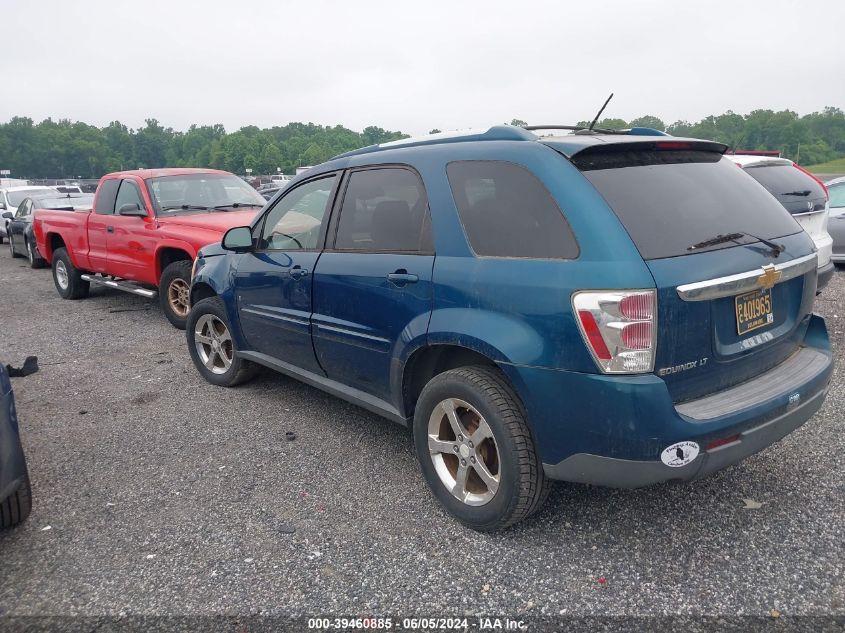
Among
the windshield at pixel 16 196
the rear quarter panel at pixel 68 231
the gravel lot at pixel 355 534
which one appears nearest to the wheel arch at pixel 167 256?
the rear quarter panel at pixel 68 231

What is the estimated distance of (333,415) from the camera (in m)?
4.73

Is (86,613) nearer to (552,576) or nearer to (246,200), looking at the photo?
(552,576)

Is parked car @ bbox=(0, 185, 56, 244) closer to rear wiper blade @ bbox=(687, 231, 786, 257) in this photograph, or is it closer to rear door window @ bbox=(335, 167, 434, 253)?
rear door window @ bbox=(335, 167, 434, 253)

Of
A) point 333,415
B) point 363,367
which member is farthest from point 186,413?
point 363,367

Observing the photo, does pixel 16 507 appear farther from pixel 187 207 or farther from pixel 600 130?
pixel 187 207

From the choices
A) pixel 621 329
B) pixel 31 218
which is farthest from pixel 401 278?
pixel 31 218

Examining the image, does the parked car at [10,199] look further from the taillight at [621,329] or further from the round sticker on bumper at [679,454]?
the round sticker on bumper at [679,454]

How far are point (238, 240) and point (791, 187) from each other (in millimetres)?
5821

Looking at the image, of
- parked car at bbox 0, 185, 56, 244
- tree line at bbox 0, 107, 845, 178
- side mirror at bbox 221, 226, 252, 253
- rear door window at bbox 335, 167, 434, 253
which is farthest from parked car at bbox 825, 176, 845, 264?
tree line at bbox 0, 107, 845, 178

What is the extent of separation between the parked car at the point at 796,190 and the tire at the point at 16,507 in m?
6.66

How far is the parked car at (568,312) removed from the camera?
2.52 metres

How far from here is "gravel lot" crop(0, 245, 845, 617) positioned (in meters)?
2.66

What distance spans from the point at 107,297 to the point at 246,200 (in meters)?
3.41

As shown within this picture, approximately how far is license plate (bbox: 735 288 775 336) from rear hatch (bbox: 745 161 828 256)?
14.7 feet
